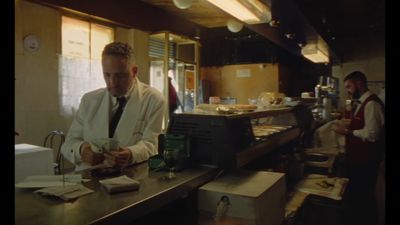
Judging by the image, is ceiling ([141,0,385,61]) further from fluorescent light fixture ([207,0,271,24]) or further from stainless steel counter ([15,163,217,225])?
stainless steel counter ([15,163,217,225])

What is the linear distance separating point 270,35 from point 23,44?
290cm

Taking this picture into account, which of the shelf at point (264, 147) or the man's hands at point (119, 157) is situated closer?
the man's hands at point (119, 157)

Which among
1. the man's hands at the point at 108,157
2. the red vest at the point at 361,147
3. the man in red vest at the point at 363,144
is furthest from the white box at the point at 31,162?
the red vest at the point at 361,147

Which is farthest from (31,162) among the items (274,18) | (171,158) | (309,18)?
(309,18)

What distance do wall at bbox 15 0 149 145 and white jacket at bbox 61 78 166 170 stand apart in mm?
1891

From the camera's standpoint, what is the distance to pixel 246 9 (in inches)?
79.5

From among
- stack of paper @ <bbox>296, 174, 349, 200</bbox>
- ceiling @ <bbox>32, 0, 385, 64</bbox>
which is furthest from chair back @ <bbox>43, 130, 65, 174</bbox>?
stack of paper @ <bbox>296, 174, 349, 200</bbox>

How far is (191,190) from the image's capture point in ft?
4.66

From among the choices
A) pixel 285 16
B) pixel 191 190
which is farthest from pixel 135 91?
pixel 285 16

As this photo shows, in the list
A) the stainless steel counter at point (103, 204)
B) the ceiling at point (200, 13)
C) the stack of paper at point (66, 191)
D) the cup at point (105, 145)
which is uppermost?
the ceiling at point (200, 13)

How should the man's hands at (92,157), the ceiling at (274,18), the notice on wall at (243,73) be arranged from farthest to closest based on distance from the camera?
the notice on wall at (243,73) < the ceiling at (274,18) < the man's hands at (92,157)

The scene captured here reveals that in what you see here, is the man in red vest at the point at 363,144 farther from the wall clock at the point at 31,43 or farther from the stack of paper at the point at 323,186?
the wall clock at the point at 31,43

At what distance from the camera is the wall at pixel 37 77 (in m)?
3.53

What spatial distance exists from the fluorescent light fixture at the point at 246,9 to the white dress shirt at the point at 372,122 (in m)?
1.78
